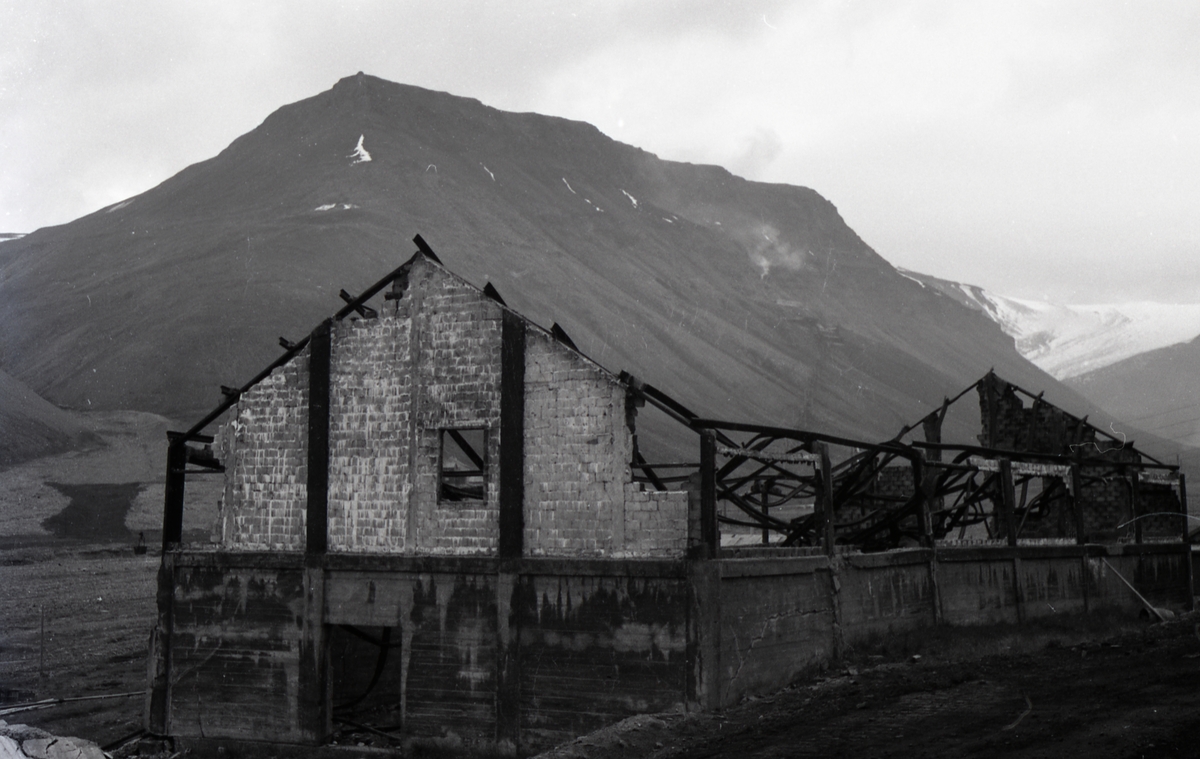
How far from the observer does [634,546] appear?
1514 cm

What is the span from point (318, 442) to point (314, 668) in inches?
126

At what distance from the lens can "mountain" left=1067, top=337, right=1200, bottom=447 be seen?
160125 millimetres

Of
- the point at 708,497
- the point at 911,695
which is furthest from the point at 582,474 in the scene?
the point at 911,695

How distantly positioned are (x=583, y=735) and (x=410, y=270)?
22.7 feet

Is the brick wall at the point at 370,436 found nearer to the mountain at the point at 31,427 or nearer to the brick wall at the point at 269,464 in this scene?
the brick wall at the point at 269,464

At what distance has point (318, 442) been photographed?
17078 mm

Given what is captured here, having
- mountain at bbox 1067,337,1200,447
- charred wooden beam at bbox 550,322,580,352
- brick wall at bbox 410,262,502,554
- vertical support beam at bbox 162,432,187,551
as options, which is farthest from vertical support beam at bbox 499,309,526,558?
mountain at bbox 1067,337,1200,447

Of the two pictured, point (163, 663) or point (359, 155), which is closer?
point (163, 663)

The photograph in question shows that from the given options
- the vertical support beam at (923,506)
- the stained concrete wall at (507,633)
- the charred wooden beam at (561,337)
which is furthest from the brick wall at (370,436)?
the vertical support beam at (923,506)

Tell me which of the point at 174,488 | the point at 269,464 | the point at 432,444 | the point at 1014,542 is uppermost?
the point at 432,444

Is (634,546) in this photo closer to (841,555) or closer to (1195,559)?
(841,555)

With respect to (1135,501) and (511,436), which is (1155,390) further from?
(511,436)

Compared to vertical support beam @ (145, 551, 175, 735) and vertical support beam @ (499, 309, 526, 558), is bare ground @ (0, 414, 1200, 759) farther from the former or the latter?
vertical support beam @ (499, 309, 526, 558)

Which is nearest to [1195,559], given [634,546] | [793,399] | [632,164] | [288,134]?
[634,546]
